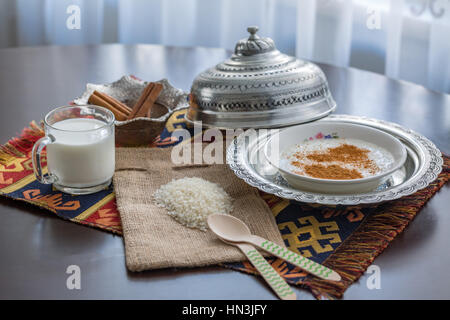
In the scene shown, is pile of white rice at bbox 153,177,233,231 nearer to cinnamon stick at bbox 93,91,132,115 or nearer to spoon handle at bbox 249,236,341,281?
spoon handle at bbox 249,236,341,281

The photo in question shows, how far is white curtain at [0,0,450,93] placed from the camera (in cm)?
218

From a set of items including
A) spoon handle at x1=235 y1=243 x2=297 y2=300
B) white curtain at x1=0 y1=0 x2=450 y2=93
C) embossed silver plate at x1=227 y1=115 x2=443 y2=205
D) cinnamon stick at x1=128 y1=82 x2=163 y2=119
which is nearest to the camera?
spoon handle at x1=235 y1=243 x2=297 y2=300

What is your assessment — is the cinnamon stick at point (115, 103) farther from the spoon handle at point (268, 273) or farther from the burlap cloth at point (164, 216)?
the spoon handle at point (268, 273)

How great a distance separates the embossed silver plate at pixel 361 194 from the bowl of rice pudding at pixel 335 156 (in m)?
0.02

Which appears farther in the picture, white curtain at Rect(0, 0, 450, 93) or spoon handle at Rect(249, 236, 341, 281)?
white curtain at Rect(0, 0, 450, 93)

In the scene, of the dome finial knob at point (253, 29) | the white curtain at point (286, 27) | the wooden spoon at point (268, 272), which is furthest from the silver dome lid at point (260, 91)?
the white curtain at point (286, 27)

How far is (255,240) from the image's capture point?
2.77 feet

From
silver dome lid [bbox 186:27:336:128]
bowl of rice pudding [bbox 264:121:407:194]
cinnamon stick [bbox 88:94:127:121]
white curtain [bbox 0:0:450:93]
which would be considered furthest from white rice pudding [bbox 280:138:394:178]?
white curtain [bbox 0:0:450:93]

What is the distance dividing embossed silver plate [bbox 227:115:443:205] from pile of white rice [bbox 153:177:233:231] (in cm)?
5

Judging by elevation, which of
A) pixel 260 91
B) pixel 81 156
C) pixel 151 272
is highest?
pixel 260 91

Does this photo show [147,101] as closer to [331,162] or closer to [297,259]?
[331,162]

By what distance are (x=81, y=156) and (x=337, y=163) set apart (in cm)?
45

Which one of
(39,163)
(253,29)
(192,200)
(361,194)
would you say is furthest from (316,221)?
(39,163)
